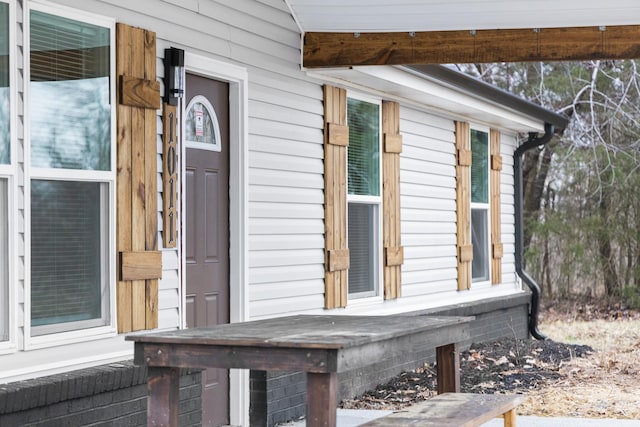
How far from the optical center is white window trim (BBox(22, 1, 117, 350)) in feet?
17.7

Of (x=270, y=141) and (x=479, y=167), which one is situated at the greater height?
(x=479, y=167)

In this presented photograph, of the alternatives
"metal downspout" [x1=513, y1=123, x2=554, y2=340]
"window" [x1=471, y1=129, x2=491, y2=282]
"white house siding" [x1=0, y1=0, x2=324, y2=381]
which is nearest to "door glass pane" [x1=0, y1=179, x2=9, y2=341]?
"white house siding" [x1=0, y1=0, x2=324, y2=381]

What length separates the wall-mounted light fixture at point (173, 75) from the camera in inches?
Answer: 261

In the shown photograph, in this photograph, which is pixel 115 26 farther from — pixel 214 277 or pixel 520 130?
pixel 520 130

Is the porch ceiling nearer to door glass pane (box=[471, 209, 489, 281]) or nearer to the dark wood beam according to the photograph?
the dark wood beam

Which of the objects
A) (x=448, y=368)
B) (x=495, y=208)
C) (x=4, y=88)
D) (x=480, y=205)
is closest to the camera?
(x=4, y=88)

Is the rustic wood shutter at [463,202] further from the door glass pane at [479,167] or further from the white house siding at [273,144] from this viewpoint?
the white house siding at [273,144]

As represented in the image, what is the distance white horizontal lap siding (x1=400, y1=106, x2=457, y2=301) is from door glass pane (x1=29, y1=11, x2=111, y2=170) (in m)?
5.07

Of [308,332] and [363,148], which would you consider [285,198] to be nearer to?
[363,148]

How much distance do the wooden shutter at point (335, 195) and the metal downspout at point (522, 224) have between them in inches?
219

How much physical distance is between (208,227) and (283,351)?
2.99 metres

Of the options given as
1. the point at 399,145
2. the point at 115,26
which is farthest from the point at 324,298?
the point at 115,26

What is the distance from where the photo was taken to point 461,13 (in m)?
7.51

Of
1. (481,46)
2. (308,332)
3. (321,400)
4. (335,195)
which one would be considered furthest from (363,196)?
(321,400)
